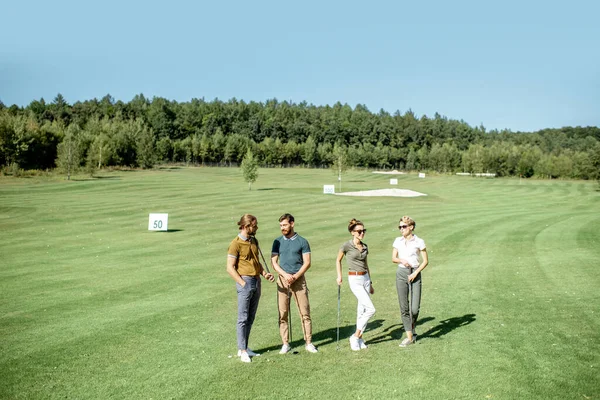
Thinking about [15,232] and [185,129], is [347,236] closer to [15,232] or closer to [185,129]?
[15,232]

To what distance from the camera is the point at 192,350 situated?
9766 millimetres

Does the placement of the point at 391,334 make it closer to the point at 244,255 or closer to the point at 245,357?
the point at 245,357

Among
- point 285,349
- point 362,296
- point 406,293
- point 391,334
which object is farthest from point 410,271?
point 285,349

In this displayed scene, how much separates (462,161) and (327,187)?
4264 inches

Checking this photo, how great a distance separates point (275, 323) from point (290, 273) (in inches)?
112

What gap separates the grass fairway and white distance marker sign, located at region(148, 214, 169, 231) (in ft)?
2.56

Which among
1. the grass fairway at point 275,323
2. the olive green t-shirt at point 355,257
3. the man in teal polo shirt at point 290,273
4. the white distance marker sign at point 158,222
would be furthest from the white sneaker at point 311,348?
the white distance marker sign at point 158,222

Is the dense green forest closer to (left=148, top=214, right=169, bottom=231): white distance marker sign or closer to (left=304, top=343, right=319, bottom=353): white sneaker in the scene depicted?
(left=148, top=214, right=169, bottom=231): white distance marker sign

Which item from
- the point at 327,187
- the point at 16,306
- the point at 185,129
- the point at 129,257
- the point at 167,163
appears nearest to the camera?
the point at 16,306

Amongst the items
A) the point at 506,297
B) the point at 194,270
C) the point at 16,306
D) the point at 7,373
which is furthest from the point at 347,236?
the point at 7,373

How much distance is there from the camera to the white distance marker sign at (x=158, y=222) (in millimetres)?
29219

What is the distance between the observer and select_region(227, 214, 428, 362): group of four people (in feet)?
30.5

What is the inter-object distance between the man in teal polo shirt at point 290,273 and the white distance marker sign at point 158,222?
67.7 ft

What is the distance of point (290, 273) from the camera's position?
381 inches
